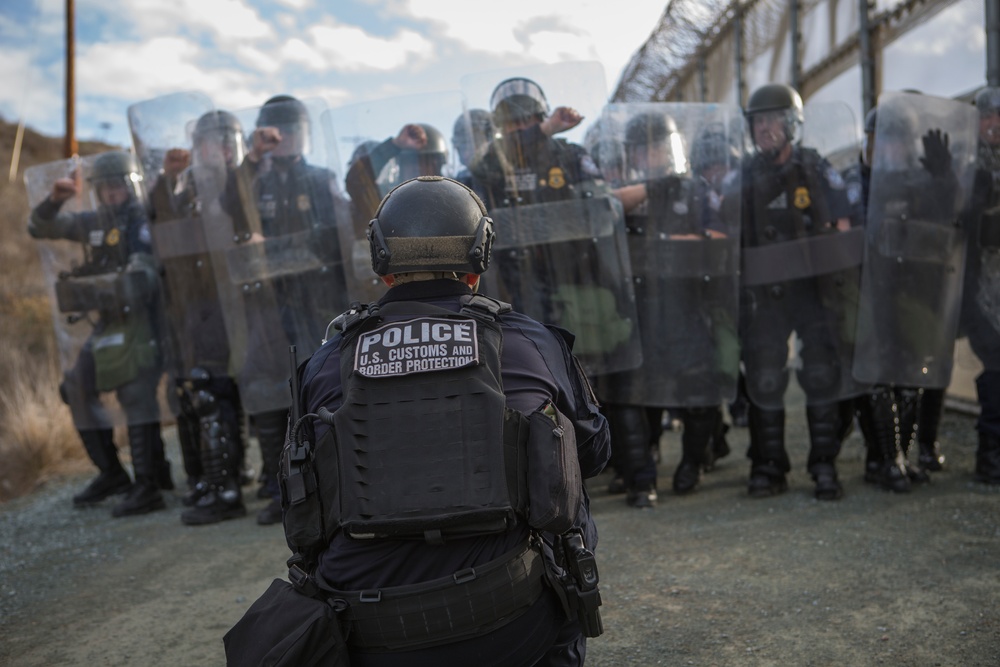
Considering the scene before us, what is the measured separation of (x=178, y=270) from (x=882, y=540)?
3785 mm

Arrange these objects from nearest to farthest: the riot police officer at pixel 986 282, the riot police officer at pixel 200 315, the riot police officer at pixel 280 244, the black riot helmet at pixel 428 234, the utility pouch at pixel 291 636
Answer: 1. the utility pouch at pixel 291 636
2. the black riot helmet at pixel 428 234
3. the riot police officer at pixel 986 282
4. the riot police officer at pixel 280 244
5. the riot police officer at pixel 200 315

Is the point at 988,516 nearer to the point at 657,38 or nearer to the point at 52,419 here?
the point at 52,419

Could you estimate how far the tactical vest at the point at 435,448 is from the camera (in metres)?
1.77

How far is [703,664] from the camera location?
2.77 m

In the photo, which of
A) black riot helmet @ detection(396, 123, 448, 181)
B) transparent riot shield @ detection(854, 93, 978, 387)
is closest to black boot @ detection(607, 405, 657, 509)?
transparent riot shield @ detection(854, 93, 978, 387)

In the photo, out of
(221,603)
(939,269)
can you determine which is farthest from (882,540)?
(221,603)

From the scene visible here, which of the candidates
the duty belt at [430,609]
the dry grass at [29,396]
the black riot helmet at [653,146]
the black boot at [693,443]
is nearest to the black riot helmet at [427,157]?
the black riot helmet at [653,146]

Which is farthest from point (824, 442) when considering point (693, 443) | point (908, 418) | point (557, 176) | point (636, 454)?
point (557, 176)

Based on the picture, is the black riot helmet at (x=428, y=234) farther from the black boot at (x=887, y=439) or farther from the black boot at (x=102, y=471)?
the black boot at (x=102, y=471)

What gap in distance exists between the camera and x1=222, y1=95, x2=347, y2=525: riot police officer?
15.1 feet

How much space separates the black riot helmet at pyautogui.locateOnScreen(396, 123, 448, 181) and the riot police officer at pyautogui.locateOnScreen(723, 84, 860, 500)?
1.51m

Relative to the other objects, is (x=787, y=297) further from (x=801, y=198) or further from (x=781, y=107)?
(x=781, y=107)

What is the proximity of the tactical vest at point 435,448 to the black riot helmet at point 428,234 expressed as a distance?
193 millimetres

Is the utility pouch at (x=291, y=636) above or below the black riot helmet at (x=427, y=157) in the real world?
below
